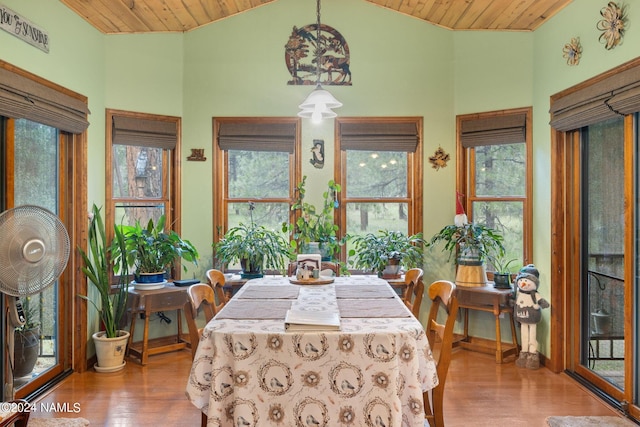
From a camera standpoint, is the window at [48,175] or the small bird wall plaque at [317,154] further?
the small bird wall plaque at [317,154]

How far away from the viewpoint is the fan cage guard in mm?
2428

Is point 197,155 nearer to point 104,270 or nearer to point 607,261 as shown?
point 104,270

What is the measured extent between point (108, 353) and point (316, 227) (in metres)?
2.08

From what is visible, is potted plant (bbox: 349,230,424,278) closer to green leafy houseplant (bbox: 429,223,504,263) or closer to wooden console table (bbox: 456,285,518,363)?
green leafy houseplant (bbox: 429,223,504,263)

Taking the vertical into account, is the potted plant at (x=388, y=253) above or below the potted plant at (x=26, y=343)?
above

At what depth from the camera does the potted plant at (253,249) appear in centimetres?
431

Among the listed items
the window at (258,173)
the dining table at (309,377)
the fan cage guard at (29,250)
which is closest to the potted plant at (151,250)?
the window at (258,173)

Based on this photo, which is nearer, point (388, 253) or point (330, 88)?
point (388, 253)

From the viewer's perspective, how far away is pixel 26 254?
250 centimetres

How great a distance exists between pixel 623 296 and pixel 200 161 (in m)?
3.70

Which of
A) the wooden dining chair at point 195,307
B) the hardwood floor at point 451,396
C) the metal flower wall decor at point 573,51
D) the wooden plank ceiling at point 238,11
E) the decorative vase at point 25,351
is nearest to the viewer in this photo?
the wooden dining chair at point 195,307

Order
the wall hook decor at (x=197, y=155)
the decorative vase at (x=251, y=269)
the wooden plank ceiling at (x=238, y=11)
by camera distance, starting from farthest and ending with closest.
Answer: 1. the wall hook decor at (x=197, y=155)
2. the decorative vase at (x=251, y=269)
3. the wooden plank ceiling at (x=238, y=11)

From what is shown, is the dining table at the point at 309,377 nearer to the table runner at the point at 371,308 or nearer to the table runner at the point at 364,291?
the table runner at the point at 371,308

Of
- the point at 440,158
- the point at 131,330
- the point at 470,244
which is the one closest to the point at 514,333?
the point at 470,244
